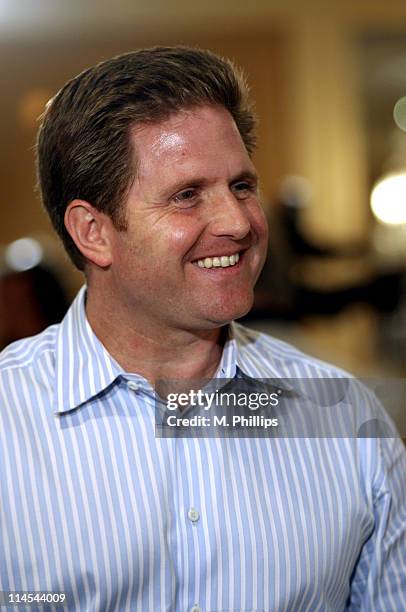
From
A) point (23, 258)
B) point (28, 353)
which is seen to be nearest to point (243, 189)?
point (28, 353)

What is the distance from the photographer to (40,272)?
298 centimetres

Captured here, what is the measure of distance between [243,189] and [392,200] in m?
4.52

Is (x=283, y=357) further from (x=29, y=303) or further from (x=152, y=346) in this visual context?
(x=29, y=303)

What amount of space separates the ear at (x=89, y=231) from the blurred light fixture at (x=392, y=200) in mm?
4299

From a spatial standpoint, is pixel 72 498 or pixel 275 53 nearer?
pixel 72 498

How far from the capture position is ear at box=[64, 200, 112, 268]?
51.0 inches

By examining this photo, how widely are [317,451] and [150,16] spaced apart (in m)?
5.83

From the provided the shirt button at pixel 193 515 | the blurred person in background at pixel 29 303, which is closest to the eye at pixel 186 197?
the shirt button at pixel 193 515

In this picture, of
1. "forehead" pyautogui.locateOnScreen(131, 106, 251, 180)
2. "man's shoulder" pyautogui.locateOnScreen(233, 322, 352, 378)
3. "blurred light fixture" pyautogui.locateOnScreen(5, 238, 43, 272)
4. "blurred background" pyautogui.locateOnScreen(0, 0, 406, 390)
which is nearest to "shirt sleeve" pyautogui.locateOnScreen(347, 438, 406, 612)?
"man's shoulder" pyautogui.locateOnScreen(233, 322, 352, 378)

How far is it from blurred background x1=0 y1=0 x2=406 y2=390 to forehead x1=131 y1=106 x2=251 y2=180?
4297mm

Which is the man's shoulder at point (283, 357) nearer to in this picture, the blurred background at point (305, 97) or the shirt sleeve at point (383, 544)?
the shirt sleeve at point (383, 544)

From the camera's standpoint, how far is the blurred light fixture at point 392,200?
539cm

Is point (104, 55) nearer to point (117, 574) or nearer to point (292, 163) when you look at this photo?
point (292, 163)

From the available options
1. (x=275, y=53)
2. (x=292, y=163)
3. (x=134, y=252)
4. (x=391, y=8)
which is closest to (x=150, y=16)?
(x=275, y=53)
